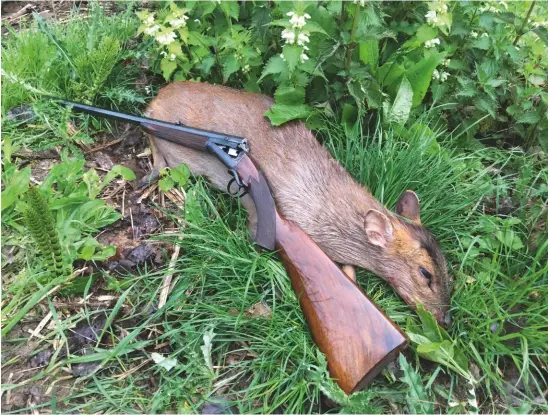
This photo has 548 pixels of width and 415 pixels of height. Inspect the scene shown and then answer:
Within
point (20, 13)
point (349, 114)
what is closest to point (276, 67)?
point (349, 114)

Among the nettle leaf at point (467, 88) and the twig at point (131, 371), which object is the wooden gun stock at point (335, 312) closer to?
the twig at point (131, 371)

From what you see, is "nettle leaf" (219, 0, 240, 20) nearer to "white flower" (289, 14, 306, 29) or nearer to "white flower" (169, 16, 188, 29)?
"white flower" (169, 16, 188, 29)

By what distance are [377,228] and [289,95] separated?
130 cm

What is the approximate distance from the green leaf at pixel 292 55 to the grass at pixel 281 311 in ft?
2.70

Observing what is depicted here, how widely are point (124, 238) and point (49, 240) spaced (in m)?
0.81

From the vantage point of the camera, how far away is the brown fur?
3973 mm

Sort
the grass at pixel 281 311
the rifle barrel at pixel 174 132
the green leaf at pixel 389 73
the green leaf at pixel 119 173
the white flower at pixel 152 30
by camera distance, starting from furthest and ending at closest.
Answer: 1. the white flower at pixel 152 30
2. the green leaf at pixel 389 73
3. the green leaf at pixel 119 173
4. the rifle barrel at pixel 174 132
5. the grass at pixel 281 311

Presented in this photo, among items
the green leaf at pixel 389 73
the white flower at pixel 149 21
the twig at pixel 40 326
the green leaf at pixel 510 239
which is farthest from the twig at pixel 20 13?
the green leaf at pixel 510 239

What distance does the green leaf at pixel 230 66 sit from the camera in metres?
4.73

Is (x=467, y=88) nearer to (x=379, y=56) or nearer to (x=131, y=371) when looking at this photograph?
(x=379, y=56)

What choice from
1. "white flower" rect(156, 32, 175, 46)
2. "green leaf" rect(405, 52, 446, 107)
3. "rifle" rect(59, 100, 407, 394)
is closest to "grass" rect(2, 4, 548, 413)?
"rifle" rect(59, 100, 407, 394)

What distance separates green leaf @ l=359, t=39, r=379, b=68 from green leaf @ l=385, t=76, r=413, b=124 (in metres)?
0.28

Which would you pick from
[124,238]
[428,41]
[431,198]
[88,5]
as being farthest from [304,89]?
[88,5]

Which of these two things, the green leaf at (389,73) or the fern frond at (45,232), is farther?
the green leaf at (389,73)
